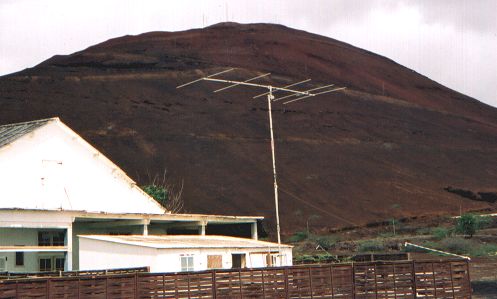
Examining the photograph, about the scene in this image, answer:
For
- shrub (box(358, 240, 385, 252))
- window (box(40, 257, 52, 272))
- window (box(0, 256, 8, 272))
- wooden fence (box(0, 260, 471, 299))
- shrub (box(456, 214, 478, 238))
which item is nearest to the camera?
wooden fence (box(0, 260, 471, 299))

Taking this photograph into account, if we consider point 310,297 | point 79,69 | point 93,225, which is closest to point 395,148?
point 79,69

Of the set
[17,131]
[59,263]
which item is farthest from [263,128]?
[59,263]

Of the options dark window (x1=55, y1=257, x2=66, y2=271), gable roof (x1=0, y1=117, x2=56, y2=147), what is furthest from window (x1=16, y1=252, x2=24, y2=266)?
gable roof (x1=0, y1=117, x2=56, y2=147)

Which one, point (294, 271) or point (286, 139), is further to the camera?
point (286, 139)

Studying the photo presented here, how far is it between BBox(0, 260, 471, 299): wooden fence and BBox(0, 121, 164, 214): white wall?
1862 cm

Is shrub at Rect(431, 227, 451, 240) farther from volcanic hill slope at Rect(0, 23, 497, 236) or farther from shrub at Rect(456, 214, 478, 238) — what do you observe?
volcanic hill slope at Rect(0, 23, 497, 236)

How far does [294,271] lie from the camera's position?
22922 millimetres

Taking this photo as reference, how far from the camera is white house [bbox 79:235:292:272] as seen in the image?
31.4 meters

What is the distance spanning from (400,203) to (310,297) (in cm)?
5748

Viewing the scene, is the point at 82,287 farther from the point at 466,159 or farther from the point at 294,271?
the point at 466,159

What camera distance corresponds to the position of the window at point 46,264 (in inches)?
1474

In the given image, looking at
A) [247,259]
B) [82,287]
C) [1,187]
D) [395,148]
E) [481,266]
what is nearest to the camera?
[82,287]

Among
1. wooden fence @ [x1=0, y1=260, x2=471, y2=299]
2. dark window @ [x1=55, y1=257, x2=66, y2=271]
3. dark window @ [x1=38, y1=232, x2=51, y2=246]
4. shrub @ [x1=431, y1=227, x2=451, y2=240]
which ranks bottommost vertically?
wooden fence @ [x1=0, y1=260, x2=471, y2=299]

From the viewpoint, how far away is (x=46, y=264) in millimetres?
37625
